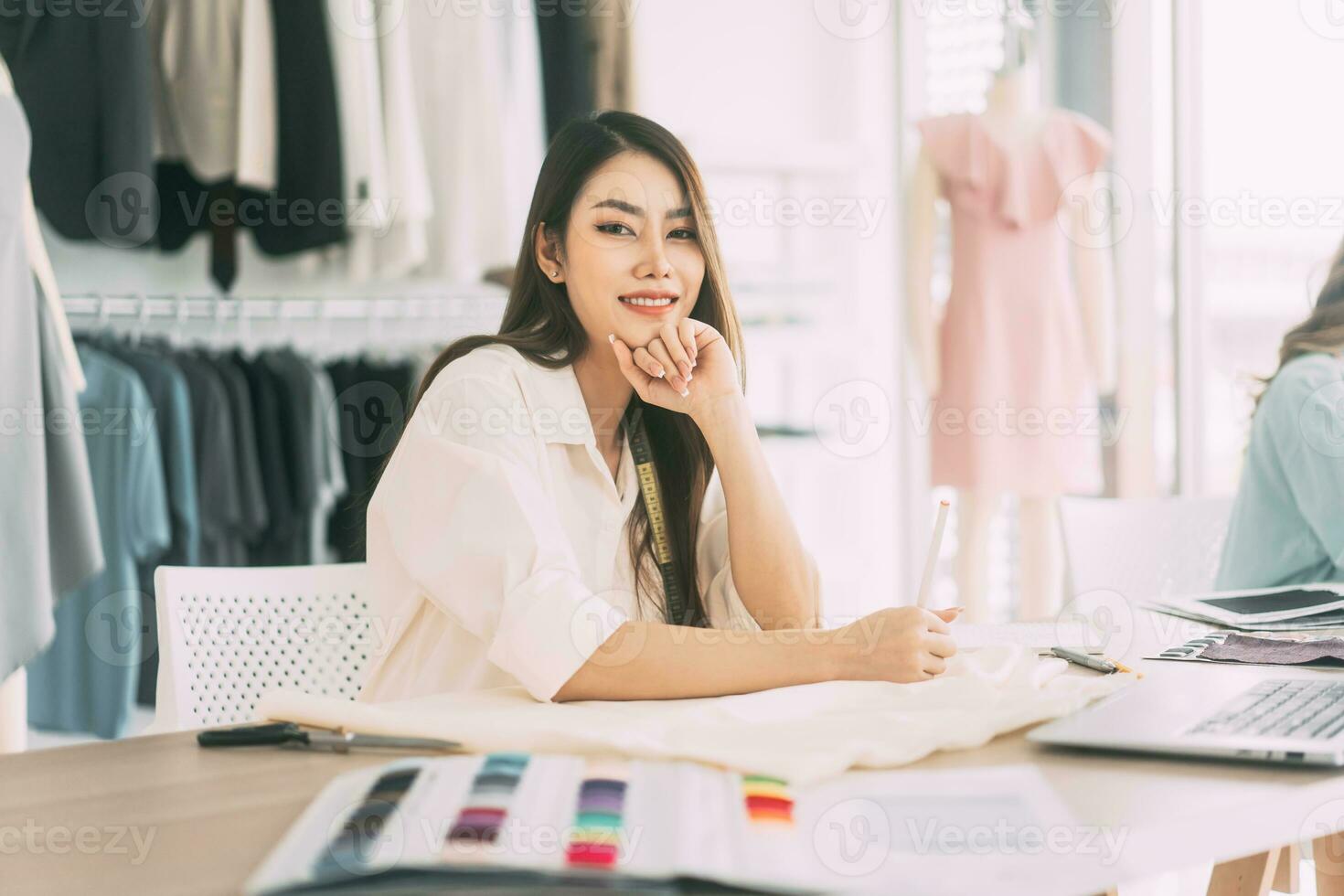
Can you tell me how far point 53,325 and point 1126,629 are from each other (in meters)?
1.85

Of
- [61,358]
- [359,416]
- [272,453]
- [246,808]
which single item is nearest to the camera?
[246,808]

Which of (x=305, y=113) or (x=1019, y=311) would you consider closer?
(x=305, y=113)

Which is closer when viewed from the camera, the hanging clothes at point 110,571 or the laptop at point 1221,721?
the laptop at point 1221,721

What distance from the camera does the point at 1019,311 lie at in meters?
3.58

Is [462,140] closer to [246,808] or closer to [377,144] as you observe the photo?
[377,144]

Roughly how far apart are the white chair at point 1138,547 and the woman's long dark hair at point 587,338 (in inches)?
28.9

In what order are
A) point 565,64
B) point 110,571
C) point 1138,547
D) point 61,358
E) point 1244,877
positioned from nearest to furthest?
point 1244,877 → point 1138,547 → point 61,358 → point 110,571 → point 565,64

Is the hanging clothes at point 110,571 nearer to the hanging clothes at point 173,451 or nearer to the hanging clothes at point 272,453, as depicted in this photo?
the hanging clothes at point 173,451

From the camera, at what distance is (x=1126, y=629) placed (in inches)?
57.9

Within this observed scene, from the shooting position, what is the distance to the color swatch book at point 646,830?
654mm

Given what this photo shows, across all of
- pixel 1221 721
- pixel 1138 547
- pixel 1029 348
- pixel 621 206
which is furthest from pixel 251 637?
pixel 1029 348

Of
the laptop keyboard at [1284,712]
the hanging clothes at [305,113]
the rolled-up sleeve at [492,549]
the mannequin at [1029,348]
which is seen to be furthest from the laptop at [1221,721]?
the hanging clothes at [305,113]

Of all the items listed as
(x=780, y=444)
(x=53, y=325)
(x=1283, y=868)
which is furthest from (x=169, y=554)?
(x=1283, y=868)

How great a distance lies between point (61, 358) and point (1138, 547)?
1903 millimetres
